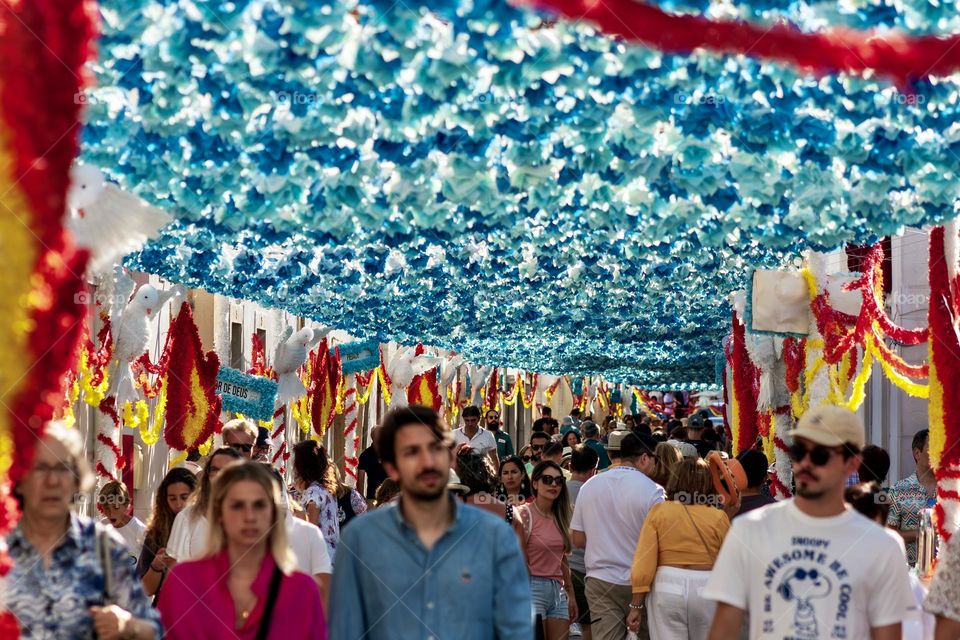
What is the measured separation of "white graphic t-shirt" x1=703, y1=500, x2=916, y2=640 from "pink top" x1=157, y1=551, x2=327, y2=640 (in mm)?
1272

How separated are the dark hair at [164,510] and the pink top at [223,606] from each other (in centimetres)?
258

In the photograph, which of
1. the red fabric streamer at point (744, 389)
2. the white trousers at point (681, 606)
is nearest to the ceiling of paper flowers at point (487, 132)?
the white trousers at point (681, 606)

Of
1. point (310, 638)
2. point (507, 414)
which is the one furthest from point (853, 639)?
point (507, 414)

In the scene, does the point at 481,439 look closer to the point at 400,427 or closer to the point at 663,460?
the point at 663,460

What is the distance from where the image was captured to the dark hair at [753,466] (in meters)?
7.19

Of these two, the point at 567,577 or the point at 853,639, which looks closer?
the point at 853,639

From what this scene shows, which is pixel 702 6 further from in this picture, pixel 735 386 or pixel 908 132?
pixel 735 386

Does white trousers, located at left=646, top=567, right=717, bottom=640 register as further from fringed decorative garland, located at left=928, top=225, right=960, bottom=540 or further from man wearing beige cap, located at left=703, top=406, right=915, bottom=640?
man wearing beige cap, located at left=703, top=406, right=915, bottom=640

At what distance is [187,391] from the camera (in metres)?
11.9

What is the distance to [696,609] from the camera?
644cm

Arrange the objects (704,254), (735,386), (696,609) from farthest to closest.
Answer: (735,386) < (704,254) < (696,609)

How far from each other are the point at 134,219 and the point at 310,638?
1679 millimetres

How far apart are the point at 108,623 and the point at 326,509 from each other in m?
3.84

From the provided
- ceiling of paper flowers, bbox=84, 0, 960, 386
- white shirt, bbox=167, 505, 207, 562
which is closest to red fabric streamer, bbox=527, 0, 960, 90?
ceiling of paper flowers, bbox=84, 0, 960, 386
